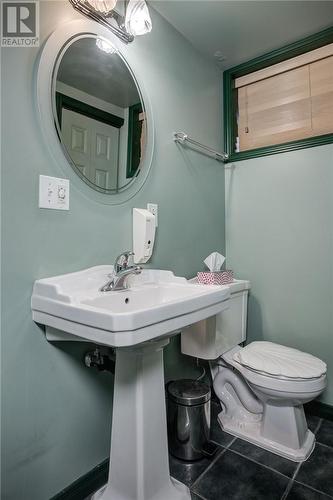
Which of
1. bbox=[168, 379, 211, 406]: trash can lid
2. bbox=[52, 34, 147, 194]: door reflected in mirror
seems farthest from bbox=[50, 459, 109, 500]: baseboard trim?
bbox=[52, 34, 147, 194]: door reflected in mirror

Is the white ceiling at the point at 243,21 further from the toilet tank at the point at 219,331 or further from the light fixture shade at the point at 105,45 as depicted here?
the toilet tank at the point at 219,331

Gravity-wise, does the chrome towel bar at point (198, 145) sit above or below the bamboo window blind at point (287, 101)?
below

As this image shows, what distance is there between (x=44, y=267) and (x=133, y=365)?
18.7 inches

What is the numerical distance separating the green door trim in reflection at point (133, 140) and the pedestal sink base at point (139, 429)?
0.82m

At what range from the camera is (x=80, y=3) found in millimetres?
1123

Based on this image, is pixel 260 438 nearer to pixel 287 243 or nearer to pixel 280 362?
pixel 280 362

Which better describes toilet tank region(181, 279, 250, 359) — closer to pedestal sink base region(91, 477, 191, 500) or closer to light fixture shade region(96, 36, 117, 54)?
pedestal sink base region(91, 477, 191, 500)

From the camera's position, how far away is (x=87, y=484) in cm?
114

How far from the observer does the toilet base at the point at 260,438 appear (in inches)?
52.7

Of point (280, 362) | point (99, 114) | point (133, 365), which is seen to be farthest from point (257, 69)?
point (133, 365)

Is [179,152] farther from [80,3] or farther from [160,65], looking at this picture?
→ [80,3]

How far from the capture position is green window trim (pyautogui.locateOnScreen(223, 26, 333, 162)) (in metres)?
1.69

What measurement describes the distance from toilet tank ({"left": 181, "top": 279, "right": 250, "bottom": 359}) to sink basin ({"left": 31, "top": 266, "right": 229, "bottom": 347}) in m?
0.35

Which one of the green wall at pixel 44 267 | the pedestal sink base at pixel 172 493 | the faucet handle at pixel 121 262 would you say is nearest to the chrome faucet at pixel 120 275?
the faucet handle at pixel 121 262
